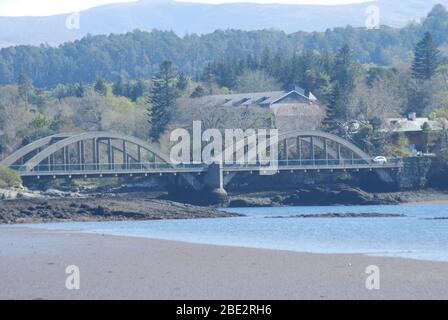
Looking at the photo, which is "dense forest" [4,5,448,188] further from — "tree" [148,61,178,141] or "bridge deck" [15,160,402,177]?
"bridge deck" [15,160,402,177]

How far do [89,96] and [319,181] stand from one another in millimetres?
41397

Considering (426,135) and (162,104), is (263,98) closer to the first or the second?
(162,104)

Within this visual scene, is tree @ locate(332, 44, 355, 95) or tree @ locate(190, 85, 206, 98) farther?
tree @ locate(332, 44, 355, 95)

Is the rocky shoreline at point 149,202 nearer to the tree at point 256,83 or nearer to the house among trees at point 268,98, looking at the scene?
the house among trees at point 268,98

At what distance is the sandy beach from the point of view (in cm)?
2805

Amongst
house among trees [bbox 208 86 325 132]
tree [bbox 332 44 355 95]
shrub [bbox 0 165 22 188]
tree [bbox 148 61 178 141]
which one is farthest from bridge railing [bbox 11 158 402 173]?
tree [bbox 332 44 355 95]

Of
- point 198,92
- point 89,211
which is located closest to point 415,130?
point 198,92

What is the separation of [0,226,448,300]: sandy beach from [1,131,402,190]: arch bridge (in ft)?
118

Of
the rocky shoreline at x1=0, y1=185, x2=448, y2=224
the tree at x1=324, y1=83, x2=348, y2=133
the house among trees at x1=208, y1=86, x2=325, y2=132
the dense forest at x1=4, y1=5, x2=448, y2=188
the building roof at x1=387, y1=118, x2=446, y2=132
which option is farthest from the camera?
the house among trees at x1=208, y1=86, x2=325, y2=132

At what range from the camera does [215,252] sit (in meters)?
38.7

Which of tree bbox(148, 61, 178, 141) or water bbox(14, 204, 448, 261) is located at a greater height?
tree bbox(148, 61, 178, 141)
